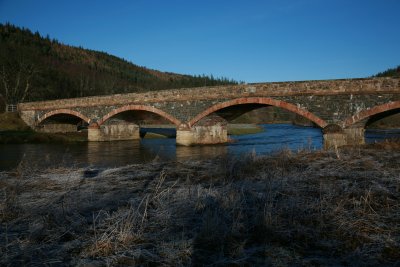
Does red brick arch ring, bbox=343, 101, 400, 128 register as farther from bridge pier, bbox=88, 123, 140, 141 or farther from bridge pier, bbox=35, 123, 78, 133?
bridge pier, bbox=35, 123, 78, 133

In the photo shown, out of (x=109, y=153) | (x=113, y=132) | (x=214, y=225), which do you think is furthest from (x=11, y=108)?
(x=214, y=225)

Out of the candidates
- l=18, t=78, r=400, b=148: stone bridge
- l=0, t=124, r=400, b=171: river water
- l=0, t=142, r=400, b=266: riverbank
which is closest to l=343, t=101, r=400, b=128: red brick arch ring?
l=18, t=78, r=400, b=148: stone bridge

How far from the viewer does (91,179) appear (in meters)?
7.69

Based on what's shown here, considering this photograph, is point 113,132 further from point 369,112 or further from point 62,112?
point 369,112

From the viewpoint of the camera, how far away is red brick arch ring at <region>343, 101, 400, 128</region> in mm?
18375

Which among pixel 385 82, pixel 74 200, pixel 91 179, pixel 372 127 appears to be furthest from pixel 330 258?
pixel 372 127

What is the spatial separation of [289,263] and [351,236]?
0.96m

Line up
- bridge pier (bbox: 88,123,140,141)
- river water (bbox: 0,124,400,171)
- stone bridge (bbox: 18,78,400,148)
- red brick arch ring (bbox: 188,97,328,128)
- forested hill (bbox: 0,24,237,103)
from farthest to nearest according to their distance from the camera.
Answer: forested hill (bbox: 0,24,237,103) → bridge pier (bbox: 88,123,140,141) → red brick arch ring (bbox: 188,97,328,128) → stone bridge (bbox: 18,78,400,148) → river water (bbox: 0,124,400,171)

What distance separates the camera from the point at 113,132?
36719 millimetres

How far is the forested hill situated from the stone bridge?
18369mm

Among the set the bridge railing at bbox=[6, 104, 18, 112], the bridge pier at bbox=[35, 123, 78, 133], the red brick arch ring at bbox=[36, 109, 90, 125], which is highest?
the bridge railing at bbox=[6, 104, 18, 112]

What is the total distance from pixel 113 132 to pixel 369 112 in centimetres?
2619

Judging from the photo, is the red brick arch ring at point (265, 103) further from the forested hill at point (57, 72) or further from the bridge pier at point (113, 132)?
the forested hill at point (57, 72)

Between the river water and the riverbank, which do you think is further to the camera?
the river water
